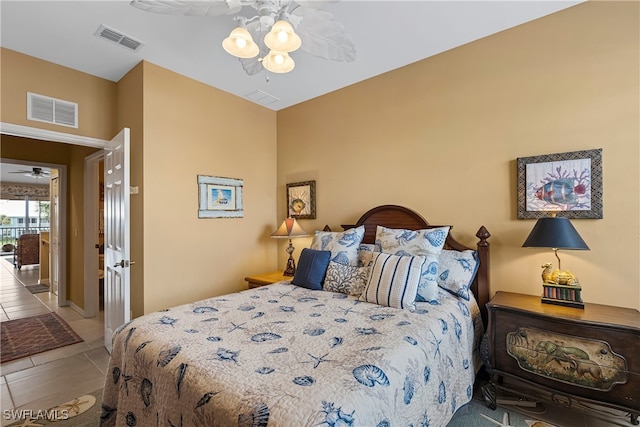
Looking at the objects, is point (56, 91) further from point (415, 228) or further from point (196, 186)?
point (415, 228)

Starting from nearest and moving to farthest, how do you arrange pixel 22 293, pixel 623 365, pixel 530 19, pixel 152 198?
pixel 623 365, pixel 530 19, pixel 152 198, pixel 22 293

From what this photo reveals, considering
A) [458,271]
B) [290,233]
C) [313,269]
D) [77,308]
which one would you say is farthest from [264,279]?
[77,308]

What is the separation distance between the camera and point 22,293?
16.9ft

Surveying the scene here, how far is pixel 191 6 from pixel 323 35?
27.3 inches

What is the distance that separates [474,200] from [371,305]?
1.28 metres

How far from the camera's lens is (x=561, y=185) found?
2.06 metres

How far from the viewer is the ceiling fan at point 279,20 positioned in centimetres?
144

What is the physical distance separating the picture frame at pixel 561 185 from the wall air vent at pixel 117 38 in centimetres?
322

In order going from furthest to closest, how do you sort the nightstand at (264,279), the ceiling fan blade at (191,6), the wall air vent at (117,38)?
the nightstand at (264,279)
the wall air vent at (117,38)
the ceiling fan blade at (191,6)

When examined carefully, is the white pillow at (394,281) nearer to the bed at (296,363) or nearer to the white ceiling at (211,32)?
the bed at (296,363)

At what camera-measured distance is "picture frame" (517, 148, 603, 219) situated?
197 centimetres

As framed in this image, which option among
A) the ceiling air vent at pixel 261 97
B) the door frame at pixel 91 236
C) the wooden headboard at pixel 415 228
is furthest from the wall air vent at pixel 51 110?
the wooden headboard at pixel 415 228

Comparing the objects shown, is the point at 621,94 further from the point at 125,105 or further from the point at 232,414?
the point at 125,105

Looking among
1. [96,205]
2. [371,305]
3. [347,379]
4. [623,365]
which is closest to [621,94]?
[623,365]
